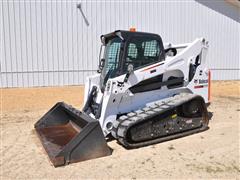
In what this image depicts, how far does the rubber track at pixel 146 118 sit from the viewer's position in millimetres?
4766

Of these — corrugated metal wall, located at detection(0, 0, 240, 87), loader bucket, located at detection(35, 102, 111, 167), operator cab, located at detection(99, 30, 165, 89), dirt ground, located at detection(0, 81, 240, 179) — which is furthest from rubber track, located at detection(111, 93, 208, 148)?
corrugated metal wall, located at detection(0, 0, 240, 87)

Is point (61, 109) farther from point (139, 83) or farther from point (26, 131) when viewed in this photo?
point (139, 83)

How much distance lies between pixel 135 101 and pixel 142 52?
0.99m

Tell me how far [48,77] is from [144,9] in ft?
19.0

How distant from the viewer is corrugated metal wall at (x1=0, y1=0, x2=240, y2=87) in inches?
464

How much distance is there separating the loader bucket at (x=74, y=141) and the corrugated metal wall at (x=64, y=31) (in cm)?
699

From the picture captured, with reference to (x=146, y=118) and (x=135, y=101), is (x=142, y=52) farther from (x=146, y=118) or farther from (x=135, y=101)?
(x=146, y=118)

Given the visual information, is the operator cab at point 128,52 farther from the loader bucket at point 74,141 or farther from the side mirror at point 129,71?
the loader bucket at point 74,141

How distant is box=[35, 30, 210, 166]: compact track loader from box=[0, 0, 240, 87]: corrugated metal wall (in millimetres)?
6564

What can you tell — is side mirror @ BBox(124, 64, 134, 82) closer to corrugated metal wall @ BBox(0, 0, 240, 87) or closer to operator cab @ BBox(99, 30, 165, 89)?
operator cab @ BBox(99, 30, 165, 89)

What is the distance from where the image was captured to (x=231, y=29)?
16.3 metres

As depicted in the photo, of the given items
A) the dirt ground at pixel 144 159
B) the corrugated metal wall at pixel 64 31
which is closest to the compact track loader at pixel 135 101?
the dirt ground at pixel 144 159

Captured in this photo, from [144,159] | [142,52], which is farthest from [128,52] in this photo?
[144,159]

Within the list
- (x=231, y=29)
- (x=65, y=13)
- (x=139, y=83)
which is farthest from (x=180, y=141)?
(x=231, y=29)
